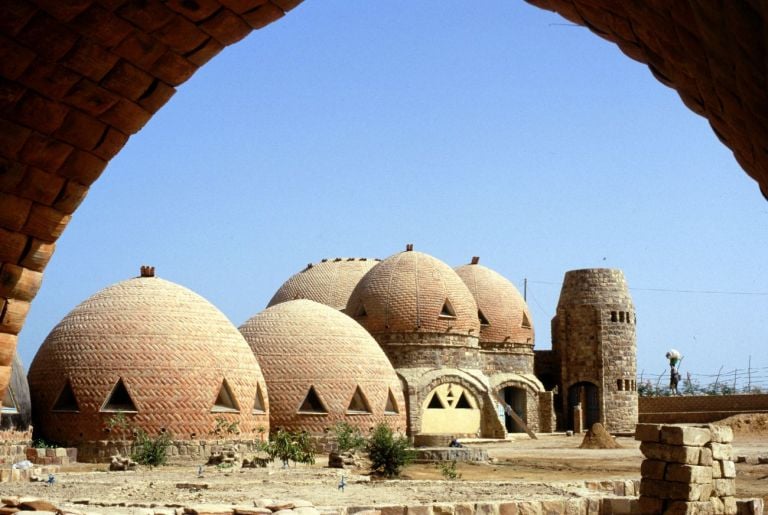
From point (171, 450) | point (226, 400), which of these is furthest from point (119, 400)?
point (226, 400)

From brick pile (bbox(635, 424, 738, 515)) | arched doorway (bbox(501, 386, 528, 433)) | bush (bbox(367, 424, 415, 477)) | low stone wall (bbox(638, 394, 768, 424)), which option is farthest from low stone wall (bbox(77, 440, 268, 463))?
low stone wall (bbox(638, 394, 768, 424))

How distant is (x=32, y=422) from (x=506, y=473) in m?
9.97

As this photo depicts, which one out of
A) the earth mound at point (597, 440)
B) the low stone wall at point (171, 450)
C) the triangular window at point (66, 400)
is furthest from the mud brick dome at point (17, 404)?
the earth mound at point (597, 440)

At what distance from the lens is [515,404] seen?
36.2m

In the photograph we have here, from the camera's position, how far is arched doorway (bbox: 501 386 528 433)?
35656 mm

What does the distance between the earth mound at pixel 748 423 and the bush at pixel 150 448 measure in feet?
62.8

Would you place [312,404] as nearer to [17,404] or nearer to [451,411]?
[17,404]

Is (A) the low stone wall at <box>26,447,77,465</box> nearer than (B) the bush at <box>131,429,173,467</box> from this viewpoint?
No

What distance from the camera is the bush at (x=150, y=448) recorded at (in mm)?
18422

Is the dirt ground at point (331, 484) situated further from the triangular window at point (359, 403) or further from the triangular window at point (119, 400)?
the triangular window at point (359, 403)

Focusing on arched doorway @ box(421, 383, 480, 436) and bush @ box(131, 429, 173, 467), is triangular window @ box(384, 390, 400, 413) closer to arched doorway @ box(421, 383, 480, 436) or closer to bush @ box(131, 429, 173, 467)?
arched doorway @ box(421, 383, 480, 436)

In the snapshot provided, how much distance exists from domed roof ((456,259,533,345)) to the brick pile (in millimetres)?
25402

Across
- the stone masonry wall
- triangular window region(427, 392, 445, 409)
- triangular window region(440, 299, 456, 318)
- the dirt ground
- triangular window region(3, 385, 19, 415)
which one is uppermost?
triangular window region(440, 299, 456, 318)

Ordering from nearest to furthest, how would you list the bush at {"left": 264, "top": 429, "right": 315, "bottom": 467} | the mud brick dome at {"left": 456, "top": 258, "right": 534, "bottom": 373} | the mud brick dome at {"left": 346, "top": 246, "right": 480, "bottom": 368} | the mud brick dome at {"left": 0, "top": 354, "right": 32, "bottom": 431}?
the mud brick dome at {"left": 0, "top": 354, "right": 32, "bottom": 431} < the bush at {"left": 264, "top": 429, "right": 315, "bottom": 467} < the mud brick dome at {"left": 346, "top": 246, "right": 480, "bottom": 368} < the mud brick dome at {"left": 456, "top": 258, "right": 534, "bottom": 373}
